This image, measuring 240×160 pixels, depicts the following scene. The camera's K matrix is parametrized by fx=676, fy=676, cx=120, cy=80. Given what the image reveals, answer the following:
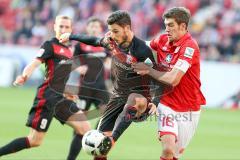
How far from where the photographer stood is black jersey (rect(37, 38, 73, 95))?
9461 millimetres

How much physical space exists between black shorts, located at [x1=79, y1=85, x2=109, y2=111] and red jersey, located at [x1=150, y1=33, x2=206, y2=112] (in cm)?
402

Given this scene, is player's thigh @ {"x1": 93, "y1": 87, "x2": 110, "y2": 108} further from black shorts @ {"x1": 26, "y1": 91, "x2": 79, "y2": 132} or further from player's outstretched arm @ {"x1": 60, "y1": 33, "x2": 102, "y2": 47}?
player's outstretched arm @ {"x1": 60, "y1": 33, "x2": 102, "y2": 47}

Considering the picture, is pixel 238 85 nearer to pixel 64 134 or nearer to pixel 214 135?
pixel 214 135

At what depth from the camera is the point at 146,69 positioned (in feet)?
25.6

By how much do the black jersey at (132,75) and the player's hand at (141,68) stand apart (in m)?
0.12

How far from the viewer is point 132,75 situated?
324 inches

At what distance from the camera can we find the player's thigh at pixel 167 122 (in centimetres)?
791

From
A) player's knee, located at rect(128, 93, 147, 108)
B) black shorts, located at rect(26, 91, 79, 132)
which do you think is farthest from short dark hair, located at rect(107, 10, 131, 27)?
black shorts, located at rect(26, 91, 79, 132)

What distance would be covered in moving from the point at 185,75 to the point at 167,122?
0.61 meters

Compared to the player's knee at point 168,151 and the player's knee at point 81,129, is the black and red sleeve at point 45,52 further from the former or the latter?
the player's knee at point 168,151

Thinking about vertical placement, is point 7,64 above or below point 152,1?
below

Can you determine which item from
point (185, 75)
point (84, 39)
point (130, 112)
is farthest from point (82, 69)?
point (185, 75)

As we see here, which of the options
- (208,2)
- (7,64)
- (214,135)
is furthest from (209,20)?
(214,135)

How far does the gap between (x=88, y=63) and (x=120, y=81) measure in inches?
168
